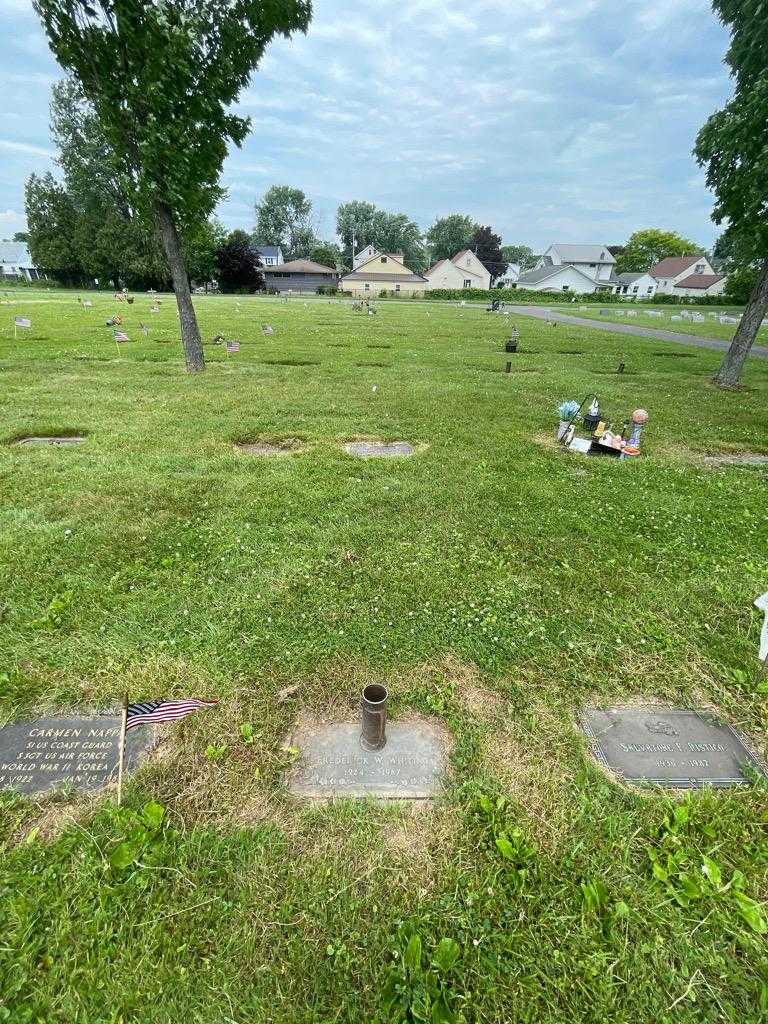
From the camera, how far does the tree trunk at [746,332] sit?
984 cm

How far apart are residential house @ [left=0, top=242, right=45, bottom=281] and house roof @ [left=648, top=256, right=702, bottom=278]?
95716 mm

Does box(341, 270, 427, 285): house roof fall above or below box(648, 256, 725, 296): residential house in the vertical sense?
below

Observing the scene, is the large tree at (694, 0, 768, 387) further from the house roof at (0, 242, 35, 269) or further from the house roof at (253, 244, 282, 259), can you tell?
the house roof at (0, 242, 35, 269)

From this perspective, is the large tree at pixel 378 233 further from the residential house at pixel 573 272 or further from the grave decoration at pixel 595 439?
the grave decoration at pixel 595 439

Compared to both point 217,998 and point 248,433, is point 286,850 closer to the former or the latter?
point 217,998

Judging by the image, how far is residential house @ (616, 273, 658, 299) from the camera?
70.1 m

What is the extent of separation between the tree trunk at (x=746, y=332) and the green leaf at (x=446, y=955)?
1211cm

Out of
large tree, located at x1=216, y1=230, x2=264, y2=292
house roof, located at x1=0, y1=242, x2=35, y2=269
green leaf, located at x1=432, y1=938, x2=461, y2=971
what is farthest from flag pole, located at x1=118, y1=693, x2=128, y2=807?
house roof, located at x1=0, y1=242, x2=35, y2=269

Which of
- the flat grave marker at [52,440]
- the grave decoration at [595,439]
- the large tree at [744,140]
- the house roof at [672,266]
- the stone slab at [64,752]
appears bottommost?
the stone slab at [64,752]

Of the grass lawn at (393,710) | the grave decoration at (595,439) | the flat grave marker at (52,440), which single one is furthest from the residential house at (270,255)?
the grave decoration at (595,439)

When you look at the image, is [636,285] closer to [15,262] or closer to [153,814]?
[153,814]

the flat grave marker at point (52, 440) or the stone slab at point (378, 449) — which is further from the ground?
the stone slab at point (378, 449)

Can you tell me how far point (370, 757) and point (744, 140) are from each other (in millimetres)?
12079

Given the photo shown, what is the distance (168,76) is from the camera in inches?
324
